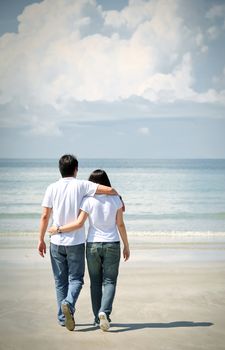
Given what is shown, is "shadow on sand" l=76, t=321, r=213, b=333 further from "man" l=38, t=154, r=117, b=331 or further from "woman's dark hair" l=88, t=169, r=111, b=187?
"woman's dark hair" l=88, t=169, r=111, b=187

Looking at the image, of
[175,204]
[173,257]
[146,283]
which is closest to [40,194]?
[175,204]

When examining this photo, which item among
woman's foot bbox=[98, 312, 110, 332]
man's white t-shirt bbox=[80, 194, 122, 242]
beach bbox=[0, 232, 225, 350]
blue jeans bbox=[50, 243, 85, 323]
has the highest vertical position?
man's white t-shirt bbox=[80, 194, 122, 242]

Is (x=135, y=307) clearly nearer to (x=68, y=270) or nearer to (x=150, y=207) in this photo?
(x=68, y=270)

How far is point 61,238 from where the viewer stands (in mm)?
5141

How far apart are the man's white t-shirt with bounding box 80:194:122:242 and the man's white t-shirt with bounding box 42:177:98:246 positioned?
2.6 inches

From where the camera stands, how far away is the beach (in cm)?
493

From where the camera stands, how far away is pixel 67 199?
5176 mm

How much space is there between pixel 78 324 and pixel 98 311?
27cm

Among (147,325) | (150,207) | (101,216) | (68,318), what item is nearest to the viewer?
(68,318)

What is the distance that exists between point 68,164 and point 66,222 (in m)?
0.49

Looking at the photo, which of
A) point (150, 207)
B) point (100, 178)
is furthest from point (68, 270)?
point (150, 207)

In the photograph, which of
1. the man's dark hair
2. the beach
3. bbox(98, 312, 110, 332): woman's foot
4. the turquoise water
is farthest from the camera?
the turquoise water

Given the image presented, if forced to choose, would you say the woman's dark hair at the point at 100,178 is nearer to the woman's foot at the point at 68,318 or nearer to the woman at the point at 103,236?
the woman at the point at 103,236

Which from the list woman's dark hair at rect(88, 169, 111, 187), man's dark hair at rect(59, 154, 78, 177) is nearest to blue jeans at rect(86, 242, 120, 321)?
woman's dark hair at rect(88, 169, 111, 187)
